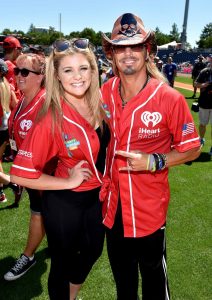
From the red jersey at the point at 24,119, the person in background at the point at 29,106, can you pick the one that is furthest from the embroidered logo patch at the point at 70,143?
the person in background at the point at 29,106

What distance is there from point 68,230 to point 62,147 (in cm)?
60

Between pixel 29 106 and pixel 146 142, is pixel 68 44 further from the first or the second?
pixel 29 106

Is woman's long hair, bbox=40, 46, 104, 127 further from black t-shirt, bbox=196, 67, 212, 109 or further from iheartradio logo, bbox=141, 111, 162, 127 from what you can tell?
black t-shirt, bbox=196, 67, 212, 109

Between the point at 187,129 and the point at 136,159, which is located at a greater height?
the point at 187,129

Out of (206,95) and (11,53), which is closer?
(11,53)

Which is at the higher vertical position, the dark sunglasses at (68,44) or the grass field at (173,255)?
the dark sunglasses at (68,44)

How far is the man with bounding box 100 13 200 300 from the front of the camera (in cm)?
212

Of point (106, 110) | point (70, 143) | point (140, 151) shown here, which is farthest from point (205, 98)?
point (70, 143)

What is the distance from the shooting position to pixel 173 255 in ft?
12.4

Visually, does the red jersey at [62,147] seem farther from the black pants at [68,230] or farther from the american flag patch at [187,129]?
the american flag patch at [187,129]

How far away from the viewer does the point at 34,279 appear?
3373 millimetres

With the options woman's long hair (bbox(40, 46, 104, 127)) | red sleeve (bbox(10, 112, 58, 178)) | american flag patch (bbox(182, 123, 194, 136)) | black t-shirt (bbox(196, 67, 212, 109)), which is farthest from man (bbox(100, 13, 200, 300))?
black t-shirt (bbox(196, 67, 212, 109))

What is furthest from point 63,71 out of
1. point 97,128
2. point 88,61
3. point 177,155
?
point 177,155

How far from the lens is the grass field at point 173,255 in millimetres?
3207
